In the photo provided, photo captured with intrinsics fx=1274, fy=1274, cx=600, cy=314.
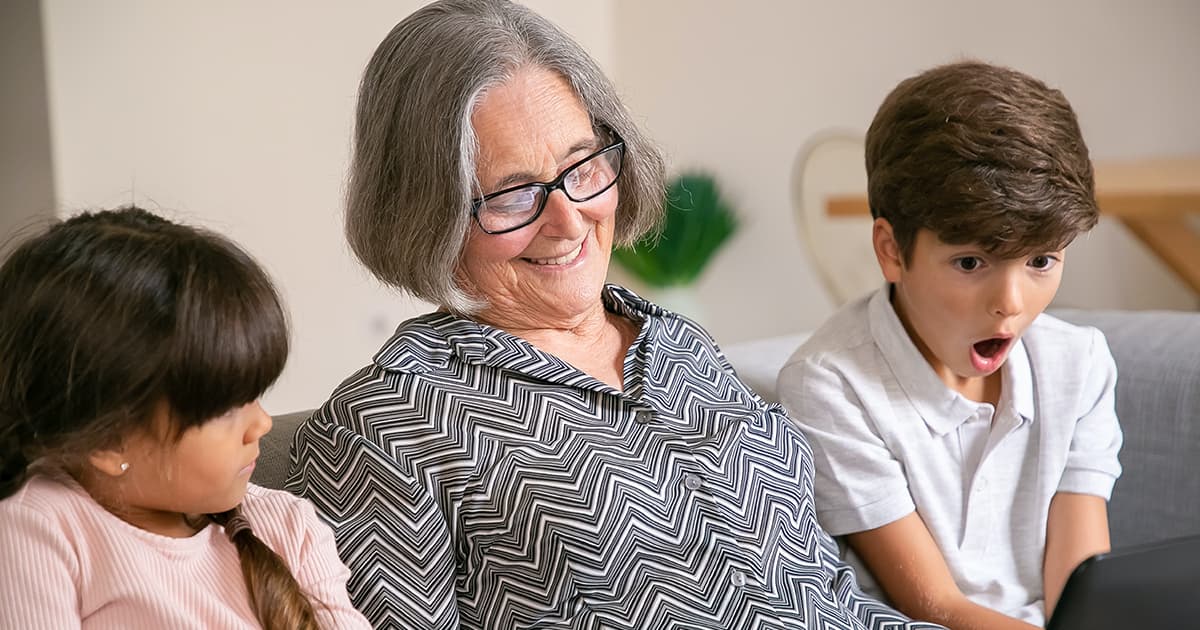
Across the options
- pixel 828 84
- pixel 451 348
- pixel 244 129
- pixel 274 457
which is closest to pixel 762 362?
pixel 451 348

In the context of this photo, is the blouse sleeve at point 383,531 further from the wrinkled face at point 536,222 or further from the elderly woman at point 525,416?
the wrinkled face at point 536,222

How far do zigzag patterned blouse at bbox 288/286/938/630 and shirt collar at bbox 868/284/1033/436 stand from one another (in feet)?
0.86

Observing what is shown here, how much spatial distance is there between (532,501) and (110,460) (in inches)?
16.7

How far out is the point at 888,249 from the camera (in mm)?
1547

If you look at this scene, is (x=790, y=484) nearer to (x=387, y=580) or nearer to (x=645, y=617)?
(x=645, y=617)

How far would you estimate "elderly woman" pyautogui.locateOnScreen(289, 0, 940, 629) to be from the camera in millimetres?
1242

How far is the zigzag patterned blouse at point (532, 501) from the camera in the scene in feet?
3.99

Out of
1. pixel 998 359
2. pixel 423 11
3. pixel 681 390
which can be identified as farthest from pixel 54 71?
pixel 998 359

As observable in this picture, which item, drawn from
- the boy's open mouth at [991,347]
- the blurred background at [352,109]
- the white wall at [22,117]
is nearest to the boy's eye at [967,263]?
the boy's open mouth at [991,347]

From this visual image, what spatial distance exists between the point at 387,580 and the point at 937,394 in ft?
2.36

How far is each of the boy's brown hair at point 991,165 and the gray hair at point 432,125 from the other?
1.25 ft

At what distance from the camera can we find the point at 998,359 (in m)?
1.51

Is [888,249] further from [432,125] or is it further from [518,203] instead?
[432,125]

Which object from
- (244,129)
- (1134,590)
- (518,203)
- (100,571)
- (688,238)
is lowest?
(688,238)
